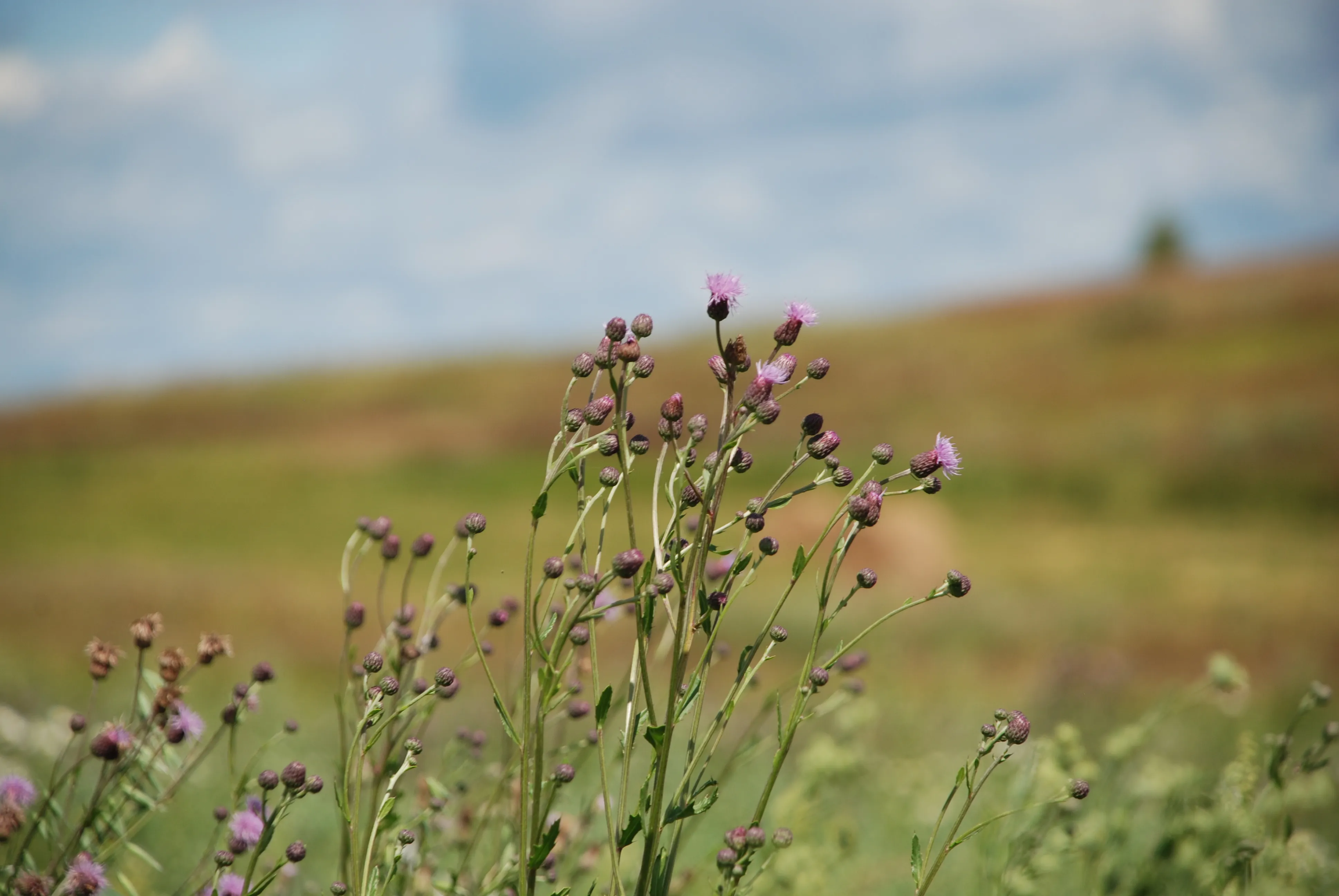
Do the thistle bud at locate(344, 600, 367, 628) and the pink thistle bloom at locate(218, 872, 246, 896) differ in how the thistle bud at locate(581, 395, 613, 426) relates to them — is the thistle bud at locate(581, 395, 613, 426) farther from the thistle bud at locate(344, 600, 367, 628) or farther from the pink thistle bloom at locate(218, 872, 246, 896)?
the pink thistle bloom at locate(218, 872, 246, 896)

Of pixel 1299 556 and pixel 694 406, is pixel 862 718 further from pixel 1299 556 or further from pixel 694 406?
pixel 694 406

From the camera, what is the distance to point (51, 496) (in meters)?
24.9

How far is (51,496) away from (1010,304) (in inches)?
1314

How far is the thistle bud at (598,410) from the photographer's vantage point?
125 cm

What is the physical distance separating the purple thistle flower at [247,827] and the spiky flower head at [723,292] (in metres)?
1.04

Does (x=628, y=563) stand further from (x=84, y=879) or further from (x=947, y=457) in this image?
(x=84, y=879)

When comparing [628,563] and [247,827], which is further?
[247,827]

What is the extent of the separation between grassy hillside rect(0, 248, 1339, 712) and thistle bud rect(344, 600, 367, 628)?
3946 millimetres

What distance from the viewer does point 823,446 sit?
1237mm

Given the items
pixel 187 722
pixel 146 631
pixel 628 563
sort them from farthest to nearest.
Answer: pixel 187 722 → pixel 146 631 → pixel 628 563

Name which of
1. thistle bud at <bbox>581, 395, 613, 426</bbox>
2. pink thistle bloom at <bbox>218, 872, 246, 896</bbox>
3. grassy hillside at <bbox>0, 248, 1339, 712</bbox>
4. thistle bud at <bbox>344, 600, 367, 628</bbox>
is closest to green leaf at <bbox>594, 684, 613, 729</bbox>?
thistle bud at <bbox>581, 395, 613, 426</bbox>

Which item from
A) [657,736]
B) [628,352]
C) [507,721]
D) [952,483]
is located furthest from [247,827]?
[952,483]

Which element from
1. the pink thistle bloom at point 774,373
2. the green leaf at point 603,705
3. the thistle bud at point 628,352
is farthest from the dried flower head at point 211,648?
the pink thistle bloom at point 774,373

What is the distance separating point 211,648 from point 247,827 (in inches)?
11.5
